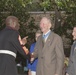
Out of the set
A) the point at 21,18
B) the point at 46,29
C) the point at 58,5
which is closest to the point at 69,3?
the point at 58,5

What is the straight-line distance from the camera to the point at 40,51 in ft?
21.6

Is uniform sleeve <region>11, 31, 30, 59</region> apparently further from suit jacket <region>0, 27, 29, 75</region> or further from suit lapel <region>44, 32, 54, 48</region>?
suit lapel <region>44, 32, 54, 48</region>

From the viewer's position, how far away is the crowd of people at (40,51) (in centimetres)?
600

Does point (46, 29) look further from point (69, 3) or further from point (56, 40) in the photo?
point (69, 3)

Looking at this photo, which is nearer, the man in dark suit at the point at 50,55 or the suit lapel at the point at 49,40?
the man in dark suit at the point at 50,55

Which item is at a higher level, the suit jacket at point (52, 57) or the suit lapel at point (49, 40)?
the suit lapel at point (49, 40)

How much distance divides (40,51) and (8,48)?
803 mm

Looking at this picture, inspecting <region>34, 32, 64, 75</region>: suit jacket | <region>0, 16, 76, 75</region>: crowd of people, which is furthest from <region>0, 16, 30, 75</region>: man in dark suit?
<region>34, 32, 64, 75</region>: suit jacket

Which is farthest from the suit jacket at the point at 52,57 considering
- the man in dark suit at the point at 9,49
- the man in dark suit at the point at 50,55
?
the man in dark suit at the point at 9,49

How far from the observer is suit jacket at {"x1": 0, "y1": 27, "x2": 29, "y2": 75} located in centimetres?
598

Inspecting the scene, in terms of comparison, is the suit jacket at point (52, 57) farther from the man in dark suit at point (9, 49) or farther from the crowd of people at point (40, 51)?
the man in dark suit at point (9, 49)

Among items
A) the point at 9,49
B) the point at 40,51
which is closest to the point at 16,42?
the point at 9,49

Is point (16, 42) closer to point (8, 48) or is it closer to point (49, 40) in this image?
point (8, 48)

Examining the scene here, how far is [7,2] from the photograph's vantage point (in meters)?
14.0
